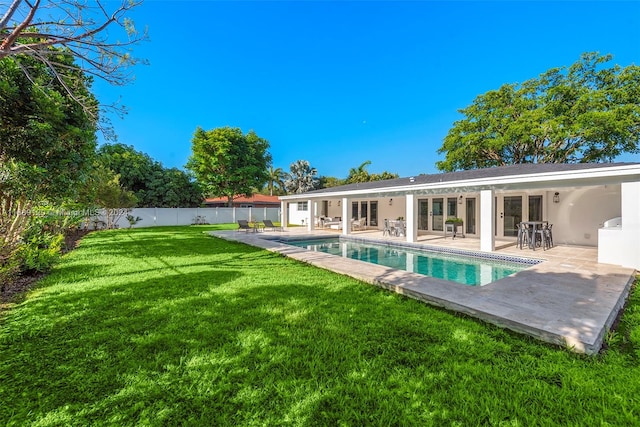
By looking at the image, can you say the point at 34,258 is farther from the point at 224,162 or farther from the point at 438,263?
the point at 224,162

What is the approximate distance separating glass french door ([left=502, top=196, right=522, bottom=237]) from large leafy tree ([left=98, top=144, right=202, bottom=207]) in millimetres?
30222

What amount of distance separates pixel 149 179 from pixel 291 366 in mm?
32765

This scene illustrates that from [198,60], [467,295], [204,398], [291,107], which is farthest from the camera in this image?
[291,107]

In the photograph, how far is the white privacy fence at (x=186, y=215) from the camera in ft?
83.2

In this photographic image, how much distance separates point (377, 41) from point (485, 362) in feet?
79.9

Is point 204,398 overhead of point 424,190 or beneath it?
beneath

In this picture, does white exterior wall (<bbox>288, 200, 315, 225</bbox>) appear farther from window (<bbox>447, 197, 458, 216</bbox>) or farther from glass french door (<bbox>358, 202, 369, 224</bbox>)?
window (<bbox>447, 197, 458, 216</bbox>)

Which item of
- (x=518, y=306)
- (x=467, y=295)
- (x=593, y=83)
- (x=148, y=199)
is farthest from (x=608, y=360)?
(x=148, y=199)

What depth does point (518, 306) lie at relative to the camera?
4.63 m

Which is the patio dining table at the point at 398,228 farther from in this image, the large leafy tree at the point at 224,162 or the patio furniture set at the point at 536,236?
the large leafy tree at the point at 224,162

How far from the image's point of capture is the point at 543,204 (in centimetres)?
1264

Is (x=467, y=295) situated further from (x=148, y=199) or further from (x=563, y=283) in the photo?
(x=148, y=199)

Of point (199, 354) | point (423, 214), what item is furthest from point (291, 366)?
point (423, 214)

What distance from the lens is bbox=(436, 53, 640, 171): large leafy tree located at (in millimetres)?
21688
